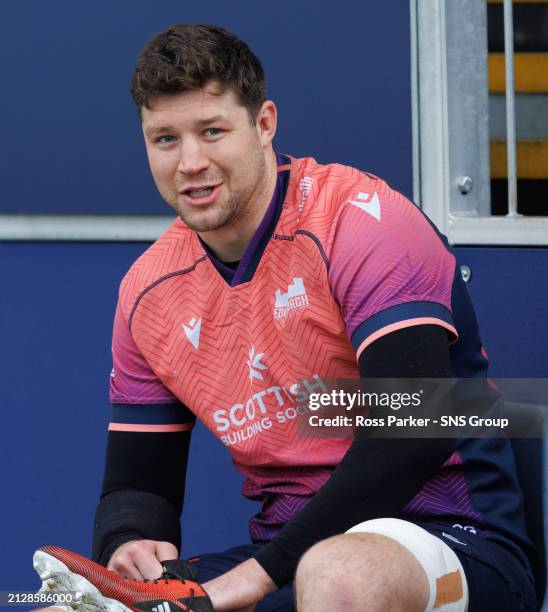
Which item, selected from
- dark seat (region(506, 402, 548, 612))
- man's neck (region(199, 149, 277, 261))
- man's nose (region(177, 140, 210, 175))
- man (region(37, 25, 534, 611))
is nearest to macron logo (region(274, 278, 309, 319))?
man (region(37, 25, 534, 611))

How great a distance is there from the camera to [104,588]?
1804mm

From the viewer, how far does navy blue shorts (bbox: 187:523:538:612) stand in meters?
1.87

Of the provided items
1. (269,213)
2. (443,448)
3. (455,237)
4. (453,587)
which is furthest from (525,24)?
(453,587)

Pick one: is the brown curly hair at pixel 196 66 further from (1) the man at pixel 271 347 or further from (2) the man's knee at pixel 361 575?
(2) the man's knee at pixel 361 575

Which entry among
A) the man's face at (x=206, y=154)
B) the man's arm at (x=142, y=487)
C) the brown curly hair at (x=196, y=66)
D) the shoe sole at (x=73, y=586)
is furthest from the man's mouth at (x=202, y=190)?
the shoe sole at (x=73, y=586)

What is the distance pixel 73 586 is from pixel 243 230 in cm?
72

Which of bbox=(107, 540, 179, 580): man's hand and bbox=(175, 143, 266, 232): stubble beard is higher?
bbox=(175, 143, 266, 232): stubble beard

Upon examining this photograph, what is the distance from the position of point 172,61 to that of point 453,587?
3.29ft

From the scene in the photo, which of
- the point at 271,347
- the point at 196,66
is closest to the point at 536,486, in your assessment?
the point at 271,347

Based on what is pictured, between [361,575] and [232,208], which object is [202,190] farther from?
[361,575]

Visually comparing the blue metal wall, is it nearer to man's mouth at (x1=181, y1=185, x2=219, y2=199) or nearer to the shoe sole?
man's mouth at (x1=181, y1=185, x2=219, y2=199)

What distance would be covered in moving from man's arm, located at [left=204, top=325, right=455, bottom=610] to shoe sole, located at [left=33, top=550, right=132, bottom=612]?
209mm

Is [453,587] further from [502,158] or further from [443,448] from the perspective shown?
[502,158]

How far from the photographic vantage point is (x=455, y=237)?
2691 mm
